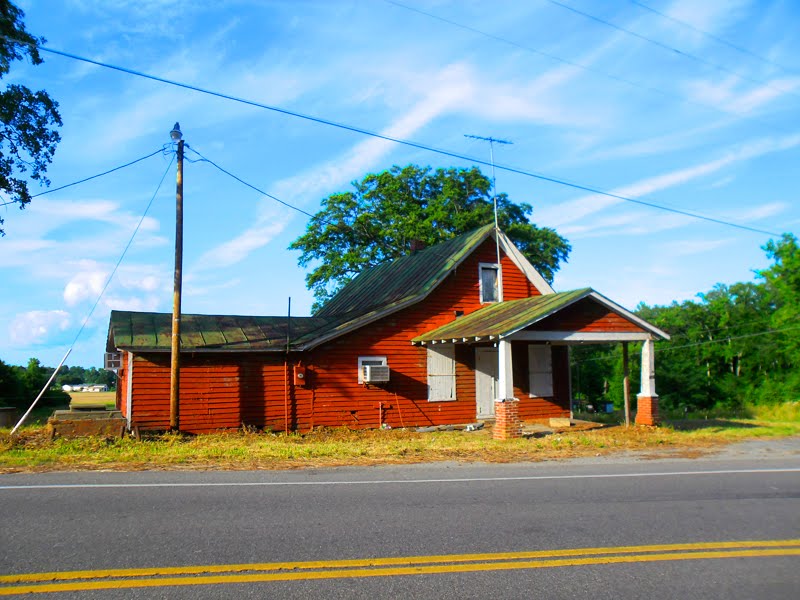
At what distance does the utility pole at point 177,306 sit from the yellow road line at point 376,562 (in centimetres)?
1161

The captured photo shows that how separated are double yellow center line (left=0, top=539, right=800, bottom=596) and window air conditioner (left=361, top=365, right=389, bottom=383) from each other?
42.5 feet

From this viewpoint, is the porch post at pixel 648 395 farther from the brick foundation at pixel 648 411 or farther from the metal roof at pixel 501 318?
the metal roof at pixel 501 318

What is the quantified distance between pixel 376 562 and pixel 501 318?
12885 mm

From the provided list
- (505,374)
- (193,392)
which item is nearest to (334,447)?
(505,374)

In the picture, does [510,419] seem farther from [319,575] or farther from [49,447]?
[319,575]

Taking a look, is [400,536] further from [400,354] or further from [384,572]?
[400,354]

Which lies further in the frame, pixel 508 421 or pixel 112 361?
pixel 112 361

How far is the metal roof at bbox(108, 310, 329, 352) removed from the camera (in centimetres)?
1694

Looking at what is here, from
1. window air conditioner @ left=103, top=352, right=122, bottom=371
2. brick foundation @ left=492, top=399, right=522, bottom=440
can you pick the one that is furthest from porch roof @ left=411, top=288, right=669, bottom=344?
window air conditioner @ left=103, top=352, right=122, bottom=371

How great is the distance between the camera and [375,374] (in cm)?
1855

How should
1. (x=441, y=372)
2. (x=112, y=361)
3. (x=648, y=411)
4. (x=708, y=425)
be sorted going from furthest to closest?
(x=112, y=361) < (x=441, y=372) < (x=708, y=425) < (x=648, y=411)

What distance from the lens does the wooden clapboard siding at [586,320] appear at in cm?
1690

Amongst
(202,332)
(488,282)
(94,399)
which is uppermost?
(488,282)

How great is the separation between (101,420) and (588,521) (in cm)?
1216
